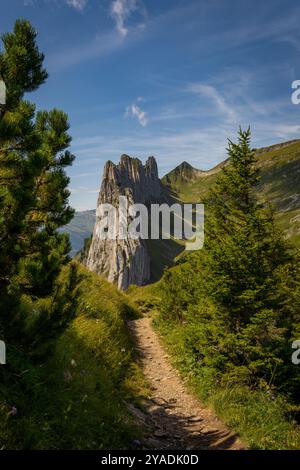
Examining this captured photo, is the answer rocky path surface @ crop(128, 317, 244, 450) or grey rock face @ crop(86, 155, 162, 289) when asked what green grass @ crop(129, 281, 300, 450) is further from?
grey rock face @ crop(86, 155, 162, 289)

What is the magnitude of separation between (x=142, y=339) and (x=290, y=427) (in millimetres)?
11153

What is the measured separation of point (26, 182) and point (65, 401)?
421 cm

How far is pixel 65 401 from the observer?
6086mm

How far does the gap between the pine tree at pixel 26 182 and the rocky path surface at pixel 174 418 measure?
417cm

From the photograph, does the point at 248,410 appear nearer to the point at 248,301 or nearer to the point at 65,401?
the point at 248,301

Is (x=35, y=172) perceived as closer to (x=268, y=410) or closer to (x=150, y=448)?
(x=150, y=448)

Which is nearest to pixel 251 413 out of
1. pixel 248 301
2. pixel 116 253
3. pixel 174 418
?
pixel 174 418

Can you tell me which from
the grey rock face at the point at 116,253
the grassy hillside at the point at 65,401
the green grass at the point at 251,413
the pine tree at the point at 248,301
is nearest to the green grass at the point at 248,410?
the green grass at the point at 251,413

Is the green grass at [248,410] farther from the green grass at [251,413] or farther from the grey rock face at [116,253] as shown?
the grey rock face at [116,253]

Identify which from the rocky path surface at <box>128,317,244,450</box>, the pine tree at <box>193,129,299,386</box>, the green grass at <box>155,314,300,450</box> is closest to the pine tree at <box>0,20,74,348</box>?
the rocky path surface at <box>128,317,244,450</box>

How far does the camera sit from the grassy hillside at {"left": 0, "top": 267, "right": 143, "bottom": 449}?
4.86 metres

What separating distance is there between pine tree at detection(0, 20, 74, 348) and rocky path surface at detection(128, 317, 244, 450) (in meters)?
4.17

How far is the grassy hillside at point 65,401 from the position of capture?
4863 millimetres
